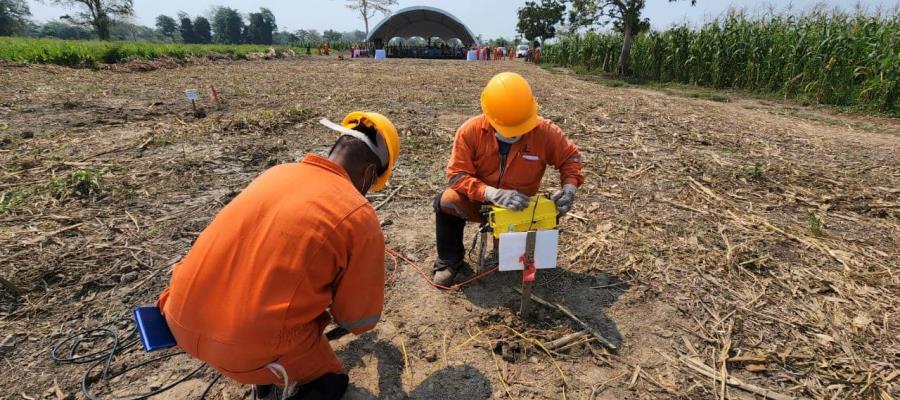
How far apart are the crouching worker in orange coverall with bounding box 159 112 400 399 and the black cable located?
2.51 feet

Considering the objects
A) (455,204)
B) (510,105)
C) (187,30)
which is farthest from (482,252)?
(187,30)

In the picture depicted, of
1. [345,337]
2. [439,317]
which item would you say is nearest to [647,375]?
[439,317]

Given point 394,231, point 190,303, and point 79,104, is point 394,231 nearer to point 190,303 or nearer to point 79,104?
point 190,303

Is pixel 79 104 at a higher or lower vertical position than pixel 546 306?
higher

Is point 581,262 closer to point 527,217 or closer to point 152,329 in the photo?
point 527,217

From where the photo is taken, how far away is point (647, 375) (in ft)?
8.13

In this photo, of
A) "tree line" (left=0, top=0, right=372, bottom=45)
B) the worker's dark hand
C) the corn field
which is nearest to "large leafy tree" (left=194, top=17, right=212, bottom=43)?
"tree line" (left=0, top=0, right=372, bottom=45)

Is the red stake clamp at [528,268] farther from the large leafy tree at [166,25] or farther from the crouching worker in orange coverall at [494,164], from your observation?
the large leafy tree at [166,25]

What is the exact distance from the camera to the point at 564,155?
3.27 metres

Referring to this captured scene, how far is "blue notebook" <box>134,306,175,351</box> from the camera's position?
73.9 inches

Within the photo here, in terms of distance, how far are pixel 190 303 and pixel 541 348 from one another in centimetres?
195

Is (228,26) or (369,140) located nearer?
(369,140)

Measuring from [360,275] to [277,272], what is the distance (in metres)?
0.36

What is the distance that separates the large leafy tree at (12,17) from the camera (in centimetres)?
5250
